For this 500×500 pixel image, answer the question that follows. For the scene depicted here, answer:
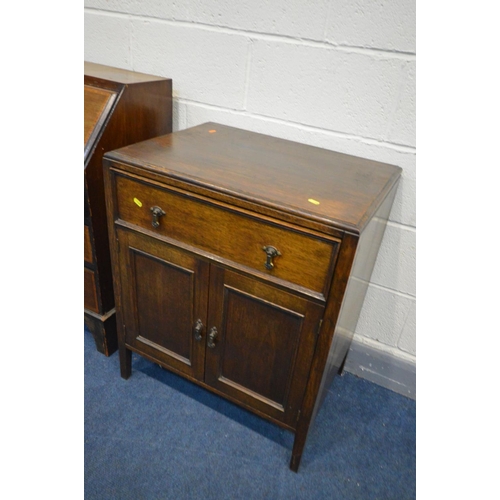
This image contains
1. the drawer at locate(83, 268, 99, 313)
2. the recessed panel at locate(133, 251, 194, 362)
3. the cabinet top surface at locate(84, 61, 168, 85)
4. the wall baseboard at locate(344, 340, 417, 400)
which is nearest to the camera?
the recessed panel at locate(133, 251, 194, 362)

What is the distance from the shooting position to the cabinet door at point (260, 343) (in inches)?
32.8

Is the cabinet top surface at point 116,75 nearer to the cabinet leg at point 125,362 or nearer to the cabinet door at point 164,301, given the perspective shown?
the cabinet door at point 164,301

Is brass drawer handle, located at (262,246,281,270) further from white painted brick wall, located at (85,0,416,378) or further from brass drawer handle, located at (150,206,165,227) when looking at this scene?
white painted brick wall, located at (85,0,416,378)

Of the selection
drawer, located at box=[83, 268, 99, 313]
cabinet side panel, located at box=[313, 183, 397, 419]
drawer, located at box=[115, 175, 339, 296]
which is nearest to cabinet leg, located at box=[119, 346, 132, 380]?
drawer, located at box=[83, 268, 99, 313]

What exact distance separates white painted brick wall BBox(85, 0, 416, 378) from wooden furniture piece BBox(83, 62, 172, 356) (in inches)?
4.9

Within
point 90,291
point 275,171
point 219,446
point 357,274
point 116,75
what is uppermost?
point 116,75

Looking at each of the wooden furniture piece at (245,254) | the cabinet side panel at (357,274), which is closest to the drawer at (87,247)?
the wooden furniture piece at (245,254)

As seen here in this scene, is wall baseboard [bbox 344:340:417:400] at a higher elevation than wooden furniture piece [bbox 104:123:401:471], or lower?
lower

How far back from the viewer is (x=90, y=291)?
4.04 feet

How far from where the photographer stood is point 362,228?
683mm

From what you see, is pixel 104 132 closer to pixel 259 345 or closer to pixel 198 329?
pixel 198 329

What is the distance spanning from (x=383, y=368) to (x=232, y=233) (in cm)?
90

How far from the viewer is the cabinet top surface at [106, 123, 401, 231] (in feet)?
2.44

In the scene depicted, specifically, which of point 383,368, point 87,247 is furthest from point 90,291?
point 383,368
